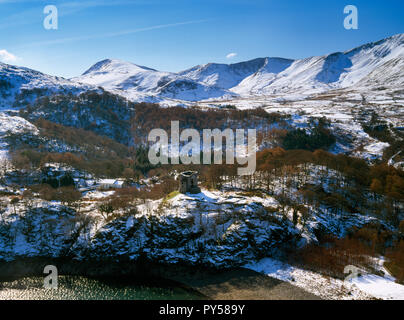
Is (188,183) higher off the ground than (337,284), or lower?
higher

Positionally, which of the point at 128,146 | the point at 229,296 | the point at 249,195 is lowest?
the point at 229,296

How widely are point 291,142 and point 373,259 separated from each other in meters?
108

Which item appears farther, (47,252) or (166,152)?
(166,152)

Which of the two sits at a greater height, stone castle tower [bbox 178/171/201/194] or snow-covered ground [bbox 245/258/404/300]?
stone castle tower [bbox 178/171/201/194]

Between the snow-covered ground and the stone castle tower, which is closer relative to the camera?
the snow-covered ground

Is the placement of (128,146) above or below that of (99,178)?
above

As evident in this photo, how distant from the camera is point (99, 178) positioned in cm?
11094

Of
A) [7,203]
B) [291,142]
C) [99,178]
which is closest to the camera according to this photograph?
[7,203]

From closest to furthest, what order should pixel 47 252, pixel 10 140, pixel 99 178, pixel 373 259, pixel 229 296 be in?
pixel 229 296
pixel 373 259
pixel 47 252
pixel 99 178
pixel 10 140

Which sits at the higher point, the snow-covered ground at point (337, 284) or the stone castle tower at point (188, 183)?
the stone castle tower at point (188, 183)

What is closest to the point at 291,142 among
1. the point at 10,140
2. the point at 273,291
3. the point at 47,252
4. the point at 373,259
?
the point at 373,259

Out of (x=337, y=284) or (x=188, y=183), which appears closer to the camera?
(x=337, y=284)

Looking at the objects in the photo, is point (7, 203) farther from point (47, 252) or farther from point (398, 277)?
point (398, 277)

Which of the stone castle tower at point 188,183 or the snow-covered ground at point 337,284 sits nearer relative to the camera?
the snow-covered ground at point 337,284
